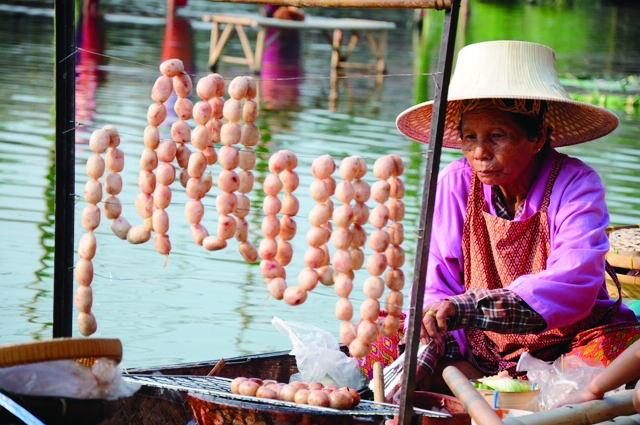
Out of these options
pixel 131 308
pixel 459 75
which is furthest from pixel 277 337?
pixel 459 75

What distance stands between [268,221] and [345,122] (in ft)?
24.3

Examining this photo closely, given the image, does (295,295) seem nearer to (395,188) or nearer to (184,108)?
(395,188)

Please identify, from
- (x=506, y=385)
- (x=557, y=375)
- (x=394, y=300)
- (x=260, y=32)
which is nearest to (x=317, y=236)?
(x=394, y=300)

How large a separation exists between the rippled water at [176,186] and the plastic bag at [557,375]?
928 millimetres

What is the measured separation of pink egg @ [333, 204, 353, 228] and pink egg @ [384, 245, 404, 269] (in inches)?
5.4

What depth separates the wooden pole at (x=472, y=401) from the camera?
6.76 feet

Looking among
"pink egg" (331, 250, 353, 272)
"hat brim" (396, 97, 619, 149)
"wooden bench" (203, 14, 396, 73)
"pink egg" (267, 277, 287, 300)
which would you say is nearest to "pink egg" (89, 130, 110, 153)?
"pink egg" (267, 277, 287, 300)

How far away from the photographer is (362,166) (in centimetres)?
237

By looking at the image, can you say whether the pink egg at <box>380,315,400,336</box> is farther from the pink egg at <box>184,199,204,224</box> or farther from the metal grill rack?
the pink egg at <box>184,199,204,224</box>

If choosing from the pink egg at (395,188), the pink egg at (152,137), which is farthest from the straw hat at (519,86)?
the pink egg at (152,137)

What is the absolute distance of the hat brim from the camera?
125 inches

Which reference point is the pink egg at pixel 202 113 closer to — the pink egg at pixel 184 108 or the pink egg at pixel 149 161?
the pink egg at pixel 184 108

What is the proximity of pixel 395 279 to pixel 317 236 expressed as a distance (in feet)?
0.76

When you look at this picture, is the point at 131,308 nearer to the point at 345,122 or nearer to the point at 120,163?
the point at 120,163
